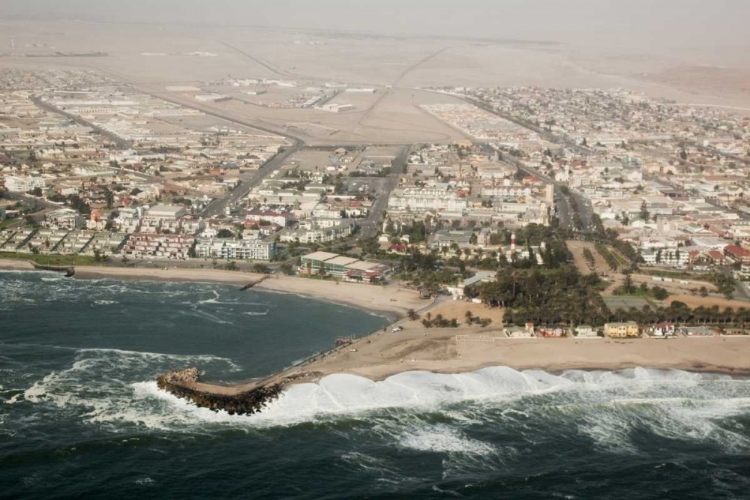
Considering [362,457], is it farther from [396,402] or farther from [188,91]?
[188,91]

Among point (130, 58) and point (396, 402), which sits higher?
point (130, 58)

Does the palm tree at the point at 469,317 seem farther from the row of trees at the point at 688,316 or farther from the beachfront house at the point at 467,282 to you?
the row of trees at the point at 688,316

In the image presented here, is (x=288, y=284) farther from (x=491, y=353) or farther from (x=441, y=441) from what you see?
(x=441, y=441)

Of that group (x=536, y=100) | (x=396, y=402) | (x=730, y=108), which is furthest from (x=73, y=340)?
(x=536, y=100)

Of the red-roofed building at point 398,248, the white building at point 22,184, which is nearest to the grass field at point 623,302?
the red-roofed building at point 398,248

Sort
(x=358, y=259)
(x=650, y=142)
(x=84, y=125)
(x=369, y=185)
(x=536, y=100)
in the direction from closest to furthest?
(x=358, y=259) < (x=369, y=185) < (x=650, y=142) < (x=84, y=125) < (x=536, y=100)
